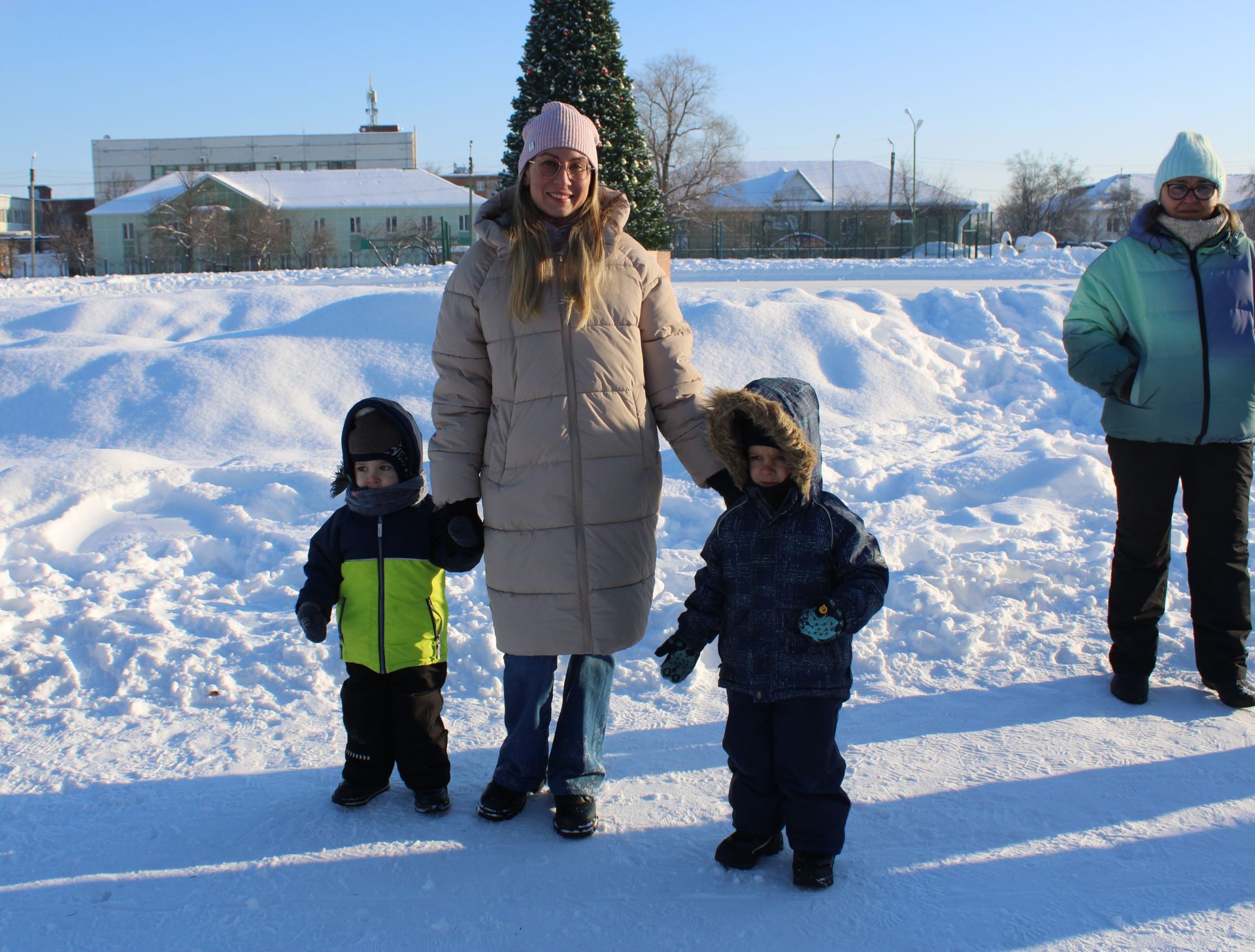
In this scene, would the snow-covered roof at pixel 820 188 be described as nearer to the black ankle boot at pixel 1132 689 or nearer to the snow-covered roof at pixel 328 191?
the snow-covered roof at pixel 328 191

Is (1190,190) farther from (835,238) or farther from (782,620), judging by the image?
(835,238)

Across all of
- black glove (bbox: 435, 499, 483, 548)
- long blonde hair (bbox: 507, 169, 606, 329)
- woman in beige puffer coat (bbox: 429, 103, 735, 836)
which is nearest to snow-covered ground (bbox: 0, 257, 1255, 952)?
woman in beige puffer coat (bbox: 429, 103, 735, 836)

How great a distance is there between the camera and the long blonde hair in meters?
2.69

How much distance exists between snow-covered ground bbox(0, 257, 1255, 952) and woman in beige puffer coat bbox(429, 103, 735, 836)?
38 cm

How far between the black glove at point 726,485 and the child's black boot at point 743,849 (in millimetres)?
852

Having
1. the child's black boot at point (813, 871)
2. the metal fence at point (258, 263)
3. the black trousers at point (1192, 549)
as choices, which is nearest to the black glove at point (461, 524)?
the child's black boot at point (813, 871)

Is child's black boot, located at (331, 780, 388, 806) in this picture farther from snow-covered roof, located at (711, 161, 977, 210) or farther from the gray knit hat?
snow-covered roof, located at (711, 161, 977, 210)

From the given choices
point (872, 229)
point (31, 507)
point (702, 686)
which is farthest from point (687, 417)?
point (872, 229)

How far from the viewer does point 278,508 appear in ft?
17.0

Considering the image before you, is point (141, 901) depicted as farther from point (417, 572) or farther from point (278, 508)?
point (278, 508)

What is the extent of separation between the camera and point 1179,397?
11.1 ft

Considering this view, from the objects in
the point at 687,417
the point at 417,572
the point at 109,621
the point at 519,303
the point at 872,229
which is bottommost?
the point at 109,621

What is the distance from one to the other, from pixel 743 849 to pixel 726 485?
0.94m

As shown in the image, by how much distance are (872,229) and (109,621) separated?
42032mm
